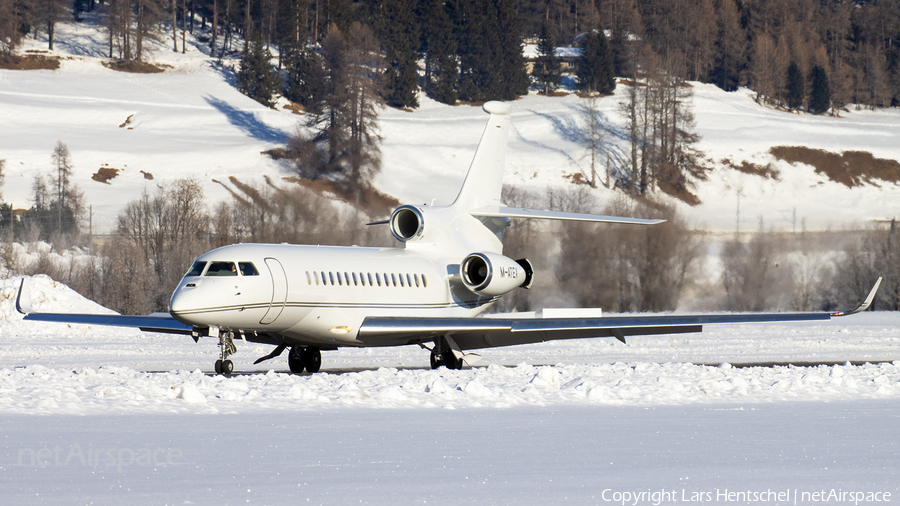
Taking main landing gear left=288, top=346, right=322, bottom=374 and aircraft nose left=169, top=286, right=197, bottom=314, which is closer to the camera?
aircraft nose left=169, top=286, right=197, bottom=314

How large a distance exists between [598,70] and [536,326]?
109792 millimetres

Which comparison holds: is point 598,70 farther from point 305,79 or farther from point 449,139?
point 305,79

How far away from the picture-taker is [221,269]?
2086 cm

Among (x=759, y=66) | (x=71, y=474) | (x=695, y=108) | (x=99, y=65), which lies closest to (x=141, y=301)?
(x=71, y=474)

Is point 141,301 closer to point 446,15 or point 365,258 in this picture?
point 365,258

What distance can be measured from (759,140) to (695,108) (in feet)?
39.6

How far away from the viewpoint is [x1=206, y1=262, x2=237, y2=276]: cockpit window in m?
20.7

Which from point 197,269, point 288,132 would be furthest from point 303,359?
point 288,132

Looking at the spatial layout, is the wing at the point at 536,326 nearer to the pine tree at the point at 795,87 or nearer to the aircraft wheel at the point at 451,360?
the aircraft wheel at the point at 451,360

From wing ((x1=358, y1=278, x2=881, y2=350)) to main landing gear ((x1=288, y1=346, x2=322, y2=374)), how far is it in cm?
136

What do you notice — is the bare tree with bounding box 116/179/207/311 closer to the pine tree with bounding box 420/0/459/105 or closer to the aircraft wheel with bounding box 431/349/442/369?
the aircraft wheel with bounding box 431/349/442/369

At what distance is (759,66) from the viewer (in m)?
139

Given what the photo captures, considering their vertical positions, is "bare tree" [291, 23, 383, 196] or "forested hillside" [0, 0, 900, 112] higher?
"forested hillside" [0, 0, 900, 112]

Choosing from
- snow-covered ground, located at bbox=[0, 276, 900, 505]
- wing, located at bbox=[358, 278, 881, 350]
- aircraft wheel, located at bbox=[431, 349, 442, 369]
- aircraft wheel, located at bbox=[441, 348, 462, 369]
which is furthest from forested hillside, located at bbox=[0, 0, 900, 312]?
snow-covered ground, located at bbox=[0, 276, 900, 505]
